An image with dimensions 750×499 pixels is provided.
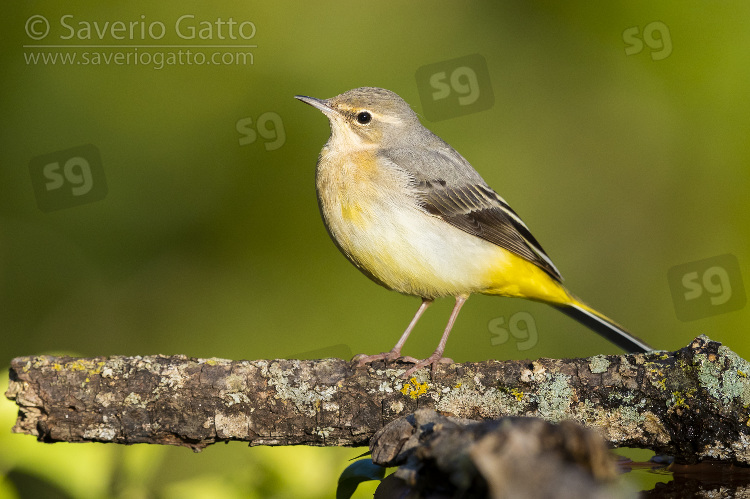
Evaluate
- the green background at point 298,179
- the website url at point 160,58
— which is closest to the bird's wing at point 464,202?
the green background at point 298,179

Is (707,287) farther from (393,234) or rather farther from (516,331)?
(393,234)

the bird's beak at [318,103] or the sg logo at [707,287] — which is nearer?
the bird's beak at [318,103]

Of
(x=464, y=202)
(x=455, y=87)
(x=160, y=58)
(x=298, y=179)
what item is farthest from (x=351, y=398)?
(x=160, y=58)

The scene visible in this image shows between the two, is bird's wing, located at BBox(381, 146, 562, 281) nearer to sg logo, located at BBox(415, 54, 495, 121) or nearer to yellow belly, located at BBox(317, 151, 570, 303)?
yellow belly, located at BBox(317, 151, 570, 303)

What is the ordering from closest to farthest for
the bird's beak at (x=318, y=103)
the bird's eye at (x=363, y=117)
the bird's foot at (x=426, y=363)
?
the bird's foot at (x=426, y=363)
the bird's beak at (x=318, y=103)
the bird's eye at (x=363, y=117)

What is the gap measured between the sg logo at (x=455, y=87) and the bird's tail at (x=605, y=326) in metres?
2.33

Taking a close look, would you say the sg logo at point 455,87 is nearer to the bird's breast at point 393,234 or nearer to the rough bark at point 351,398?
the bird's breast at point 393,234

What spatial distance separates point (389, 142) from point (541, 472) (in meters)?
4.10

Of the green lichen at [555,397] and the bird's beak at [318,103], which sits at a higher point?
the bird's beak at [318,103]

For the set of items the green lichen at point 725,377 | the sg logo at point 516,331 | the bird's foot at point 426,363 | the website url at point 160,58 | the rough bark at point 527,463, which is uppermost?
the website url at point 160,58

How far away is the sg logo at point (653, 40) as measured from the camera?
7121mm

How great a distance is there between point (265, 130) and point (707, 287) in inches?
176

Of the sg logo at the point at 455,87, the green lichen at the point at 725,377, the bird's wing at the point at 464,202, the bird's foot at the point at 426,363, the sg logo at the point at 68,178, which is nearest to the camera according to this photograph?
the green lichen at the point at 725,377

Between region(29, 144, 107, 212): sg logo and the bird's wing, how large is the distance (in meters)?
3.10
